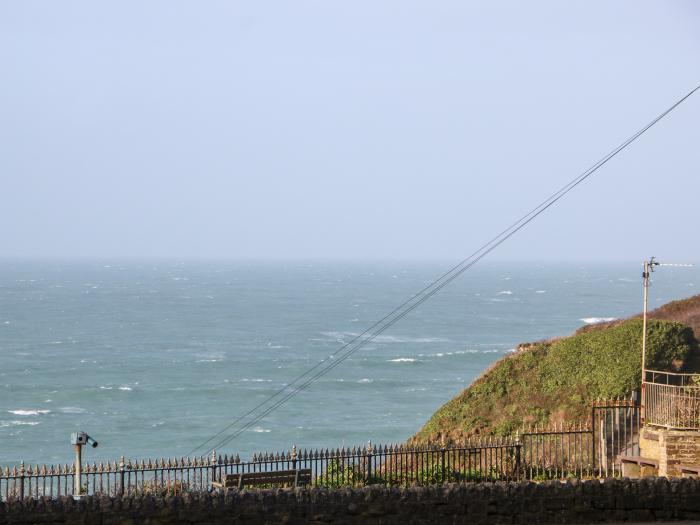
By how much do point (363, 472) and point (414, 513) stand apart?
5521 mm

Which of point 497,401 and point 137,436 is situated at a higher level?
point 497,401

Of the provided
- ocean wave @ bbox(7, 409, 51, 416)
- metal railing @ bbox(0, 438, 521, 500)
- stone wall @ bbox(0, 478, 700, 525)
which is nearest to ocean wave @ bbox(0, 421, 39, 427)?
ocean wave @ bbox(7, 409, 51, 416)

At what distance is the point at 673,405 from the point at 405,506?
9324 mm

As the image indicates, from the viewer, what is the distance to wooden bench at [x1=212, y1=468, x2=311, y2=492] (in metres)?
21.3

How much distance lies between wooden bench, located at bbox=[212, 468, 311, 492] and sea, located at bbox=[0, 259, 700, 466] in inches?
1283

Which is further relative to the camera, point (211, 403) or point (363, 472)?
point (211, 403)

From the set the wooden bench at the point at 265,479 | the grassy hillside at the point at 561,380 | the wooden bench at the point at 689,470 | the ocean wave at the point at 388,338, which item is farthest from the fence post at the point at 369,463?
the ocean wave at the point at 388,338

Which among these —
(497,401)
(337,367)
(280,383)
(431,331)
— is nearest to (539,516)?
(497,401)

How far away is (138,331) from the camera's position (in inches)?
5335

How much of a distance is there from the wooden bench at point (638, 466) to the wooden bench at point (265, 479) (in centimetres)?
751

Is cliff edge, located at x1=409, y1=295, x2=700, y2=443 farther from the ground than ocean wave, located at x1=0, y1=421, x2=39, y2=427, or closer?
farther from the ground

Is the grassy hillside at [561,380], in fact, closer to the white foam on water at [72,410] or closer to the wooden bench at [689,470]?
the wooden bench at [689,470]

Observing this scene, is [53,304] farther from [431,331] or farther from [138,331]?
[431,331]

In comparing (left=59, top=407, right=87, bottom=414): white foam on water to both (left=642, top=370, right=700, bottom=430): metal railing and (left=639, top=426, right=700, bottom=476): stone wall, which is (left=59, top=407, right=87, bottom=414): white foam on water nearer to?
(left=642, top=370, right=700, bottom=430): metal railing
